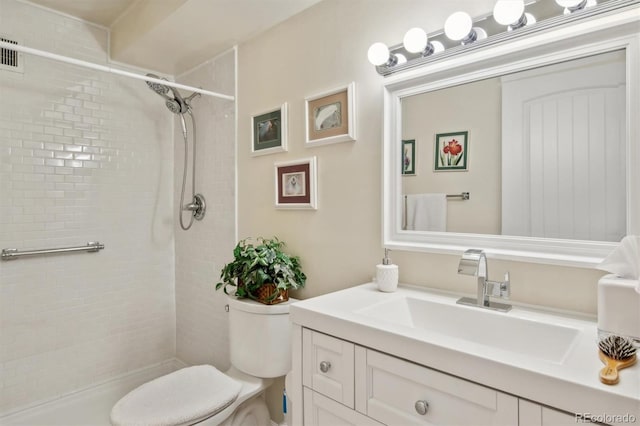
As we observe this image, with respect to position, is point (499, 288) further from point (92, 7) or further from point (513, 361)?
point (92, 7)

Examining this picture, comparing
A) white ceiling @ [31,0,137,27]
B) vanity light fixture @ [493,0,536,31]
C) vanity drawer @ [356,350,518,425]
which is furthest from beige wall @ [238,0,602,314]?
white ceiling @ [31,0,137,27]

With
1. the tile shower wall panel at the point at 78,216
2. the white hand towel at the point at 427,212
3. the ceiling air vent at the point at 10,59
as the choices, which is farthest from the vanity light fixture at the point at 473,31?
the ceiling air vent at the point at 10,59

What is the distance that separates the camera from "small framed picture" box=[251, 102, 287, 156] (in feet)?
6.39

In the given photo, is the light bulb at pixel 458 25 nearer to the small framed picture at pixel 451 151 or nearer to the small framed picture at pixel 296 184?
the small framed picture at pixel 451 151

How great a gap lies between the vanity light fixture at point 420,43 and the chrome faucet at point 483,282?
0.73 meters

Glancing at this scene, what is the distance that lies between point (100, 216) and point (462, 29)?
2.32m

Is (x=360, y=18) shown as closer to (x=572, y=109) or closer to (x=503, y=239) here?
(x=572, y=109)

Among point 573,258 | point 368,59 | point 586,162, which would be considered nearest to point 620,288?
point 573,258

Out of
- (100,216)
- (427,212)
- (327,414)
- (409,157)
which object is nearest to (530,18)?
(409,157)

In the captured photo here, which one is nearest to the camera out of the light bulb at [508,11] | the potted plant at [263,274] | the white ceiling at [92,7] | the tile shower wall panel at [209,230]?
the light bulb at [508,11]

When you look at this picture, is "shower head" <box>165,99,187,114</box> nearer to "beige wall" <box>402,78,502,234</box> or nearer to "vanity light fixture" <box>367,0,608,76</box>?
"vanity light fixture" <box>367,0,608,76</box>

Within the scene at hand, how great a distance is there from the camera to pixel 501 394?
0.78 meters

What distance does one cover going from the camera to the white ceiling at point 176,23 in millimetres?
1871

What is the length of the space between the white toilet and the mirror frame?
0.70 meters
